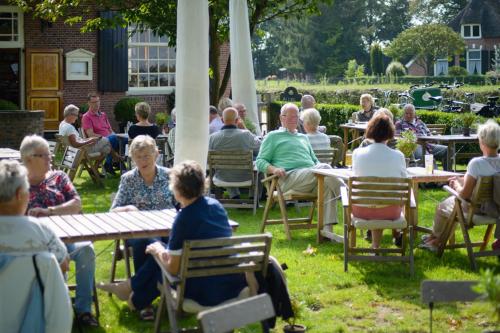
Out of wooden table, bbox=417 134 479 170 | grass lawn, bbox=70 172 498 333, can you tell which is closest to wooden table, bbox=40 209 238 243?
grass lawn, bbox=70 172 498 333

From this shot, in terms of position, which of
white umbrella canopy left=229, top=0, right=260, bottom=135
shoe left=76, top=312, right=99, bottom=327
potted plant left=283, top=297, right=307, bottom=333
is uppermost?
white umbrella canopy left=229, top=0, right=260, bottom=135

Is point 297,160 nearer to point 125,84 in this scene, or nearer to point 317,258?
point 317,258

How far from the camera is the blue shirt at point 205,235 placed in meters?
4.94

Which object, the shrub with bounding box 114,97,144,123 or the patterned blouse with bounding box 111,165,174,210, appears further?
the shrub with bounding box 114,97,144,123

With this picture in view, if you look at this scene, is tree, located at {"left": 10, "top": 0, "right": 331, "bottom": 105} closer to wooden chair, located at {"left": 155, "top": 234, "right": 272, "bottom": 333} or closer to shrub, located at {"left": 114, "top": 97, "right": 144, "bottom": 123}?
shrub, located at {"left": 114, "top": 97, "right": 144, "bottom": 123}

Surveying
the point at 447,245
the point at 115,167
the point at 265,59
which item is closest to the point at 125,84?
the point at 115,167

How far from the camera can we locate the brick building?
69.9ft

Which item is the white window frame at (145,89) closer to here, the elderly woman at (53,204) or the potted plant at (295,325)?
the elderly woman at (53,204)

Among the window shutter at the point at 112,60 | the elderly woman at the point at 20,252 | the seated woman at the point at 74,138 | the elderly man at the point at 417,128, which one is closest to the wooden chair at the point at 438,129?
the elderly man at the point at 417,128

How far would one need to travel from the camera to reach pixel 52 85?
21.4 meters

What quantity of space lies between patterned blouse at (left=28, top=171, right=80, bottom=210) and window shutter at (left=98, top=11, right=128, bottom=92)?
16342 millimetres

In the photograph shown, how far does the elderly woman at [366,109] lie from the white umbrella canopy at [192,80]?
662 centimetres

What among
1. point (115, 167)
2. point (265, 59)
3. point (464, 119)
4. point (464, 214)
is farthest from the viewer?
point (265, 59)

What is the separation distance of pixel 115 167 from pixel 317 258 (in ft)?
23.0
